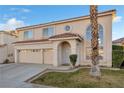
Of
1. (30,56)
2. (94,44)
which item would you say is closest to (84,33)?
(94,44)

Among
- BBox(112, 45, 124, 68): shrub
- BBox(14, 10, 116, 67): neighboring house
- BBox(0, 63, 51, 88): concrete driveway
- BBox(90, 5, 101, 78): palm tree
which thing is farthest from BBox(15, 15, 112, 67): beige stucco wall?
BBox(90, 5, 101, 78): palm tree

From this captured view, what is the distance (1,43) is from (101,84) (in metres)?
20.0

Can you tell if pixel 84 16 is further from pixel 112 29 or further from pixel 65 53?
pixel 65 53

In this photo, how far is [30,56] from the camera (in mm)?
19688

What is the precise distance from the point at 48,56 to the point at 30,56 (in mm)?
3367

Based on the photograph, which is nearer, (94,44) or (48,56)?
(94,44)

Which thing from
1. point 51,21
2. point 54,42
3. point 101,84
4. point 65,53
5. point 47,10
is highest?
point 47,10

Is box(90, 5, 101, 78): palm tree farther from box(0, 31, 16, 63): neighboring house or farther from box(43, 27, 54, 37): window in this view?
box(0, 31, 16, 63): neighboring house

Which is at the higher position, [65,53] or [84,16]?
[84,16]

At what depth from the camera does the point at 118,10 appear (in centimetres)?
1453

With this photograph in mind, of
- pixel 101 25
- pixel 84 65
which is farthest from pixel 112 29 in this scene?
pixel 84 65

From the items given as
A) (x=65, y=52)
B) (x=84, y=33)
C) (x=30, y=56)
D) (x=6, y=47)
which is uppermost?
(x=84, y=33)

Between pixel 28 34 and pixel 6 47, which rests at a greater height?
pixel 28 34

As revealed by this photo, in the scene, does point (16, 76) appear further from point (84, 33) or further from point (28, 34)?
point (28, 34)
